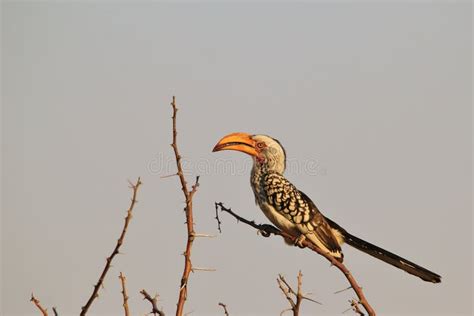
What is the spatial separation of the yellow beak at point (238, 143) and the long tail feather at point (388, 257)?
0.92m

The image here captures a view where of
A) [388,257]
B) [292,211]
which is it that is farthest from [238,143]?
[388,257]

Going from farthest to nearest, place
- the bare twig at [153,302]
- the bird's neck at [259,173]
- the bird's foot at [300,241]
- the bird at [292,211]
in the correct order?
the bird's neck at [259,173]
the bird at [292,211]
the bird's foot at [300,241]
the bare twig at [153,302]

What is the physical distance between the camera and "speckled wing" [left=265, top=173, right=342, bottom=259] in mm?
4785

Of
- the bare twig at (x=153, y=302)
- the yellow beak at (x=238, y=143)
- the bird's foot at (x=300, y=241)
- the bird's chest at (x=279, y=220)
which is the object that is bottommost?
the bare twig at (x=153, y=302)

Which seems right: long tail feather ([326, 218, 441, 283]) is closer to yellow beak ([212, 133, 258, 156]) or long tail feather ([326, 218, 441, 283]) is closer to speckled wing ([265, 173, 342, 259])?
speckled wing ([265, 173, 342, 259])

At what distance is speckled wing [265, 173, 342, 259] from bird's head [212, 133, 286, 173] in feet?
1.16

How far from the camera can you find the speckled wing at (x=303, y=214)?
479cm

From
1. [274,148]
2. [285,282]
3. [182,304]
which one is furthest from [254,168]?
[182,304]

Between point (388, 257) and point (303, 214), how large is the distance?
75 cm

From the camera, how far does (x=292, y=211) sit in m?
4.84

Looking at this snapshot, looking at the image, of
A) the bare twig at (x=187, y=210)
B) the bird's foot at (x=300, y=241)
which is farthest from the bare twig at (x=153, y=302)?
the bird's foot at (x=300, y=241)

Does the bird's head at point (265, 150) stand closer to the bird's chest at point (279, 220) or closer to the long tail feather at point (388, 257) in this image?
the bird's chest at point (279, 220)

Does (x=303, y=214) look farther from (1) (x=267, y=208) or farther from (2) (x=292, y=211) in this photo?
(1) (x=267, y=208)

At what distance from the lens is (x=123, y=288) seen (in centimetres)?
224
